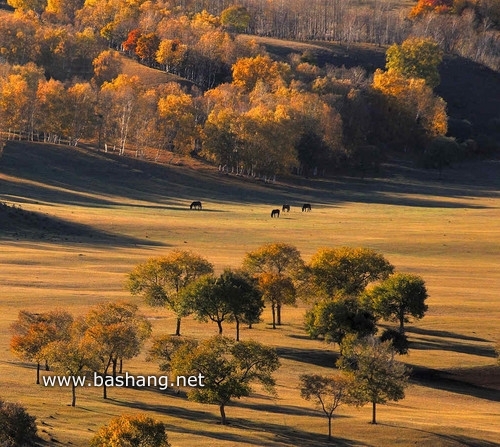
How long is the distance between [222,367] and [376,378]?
8.77m

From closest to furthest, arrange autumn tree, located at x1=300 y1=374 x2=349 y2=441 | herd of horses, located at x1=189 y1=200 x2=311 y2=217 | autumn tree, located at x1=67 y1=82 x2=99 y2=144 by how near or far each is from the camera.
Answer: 1. autumn tree, located at x1=300 y1=374 x2=349 y2=441
2. herd of horses, located at x1=189 y1=200 x2=311 y2=217
3. autumn tree, located at x1=67 y1=82 x2=99 y2=144

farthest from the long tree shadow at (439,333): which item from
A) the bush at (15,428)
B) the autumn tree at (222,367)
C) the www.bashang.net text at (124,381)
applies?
the bush at (15,428)

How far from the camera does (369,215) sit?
153m

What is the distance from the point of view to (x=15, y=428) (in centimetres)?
4562

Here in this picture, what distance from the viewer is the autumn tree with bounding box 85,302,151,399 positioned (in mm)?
62250

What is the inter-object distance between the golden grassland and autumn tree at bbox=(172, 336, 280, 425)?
48.3 inches

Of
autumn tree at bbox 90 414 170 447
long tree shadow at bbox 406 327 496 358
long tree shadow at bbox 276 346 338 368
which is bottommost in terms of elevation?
long tree shadow at bbox 276 346 338 368

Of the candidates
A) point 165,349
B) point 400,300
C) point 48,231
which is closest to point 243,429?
point 165,349

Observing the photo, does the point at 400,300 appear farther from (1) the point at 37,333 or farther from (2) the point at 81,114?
(2) the point at 81,114

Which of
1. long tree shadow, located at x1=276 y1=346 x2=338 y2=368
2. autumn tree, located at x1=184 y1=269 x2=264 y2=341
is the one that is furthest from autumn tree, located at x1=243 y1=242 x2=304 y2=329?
long tree shadow, located at x1=276 y1=346 x2=338 y2=368

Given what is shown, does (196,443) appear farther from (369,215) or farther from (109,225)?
(369,215)

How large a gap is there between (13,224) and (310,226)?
118 ft

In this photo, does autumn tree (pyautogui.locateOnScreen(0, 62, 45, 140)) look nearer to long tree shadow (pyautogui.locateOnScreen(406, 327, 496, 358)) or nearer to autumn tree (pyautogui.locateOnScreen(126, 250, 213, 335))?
autumn tree (pyautogui.locateOnScreen(126, 250, 213, 335))

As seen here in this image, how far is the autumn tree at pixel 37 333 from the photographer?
63594 mm
